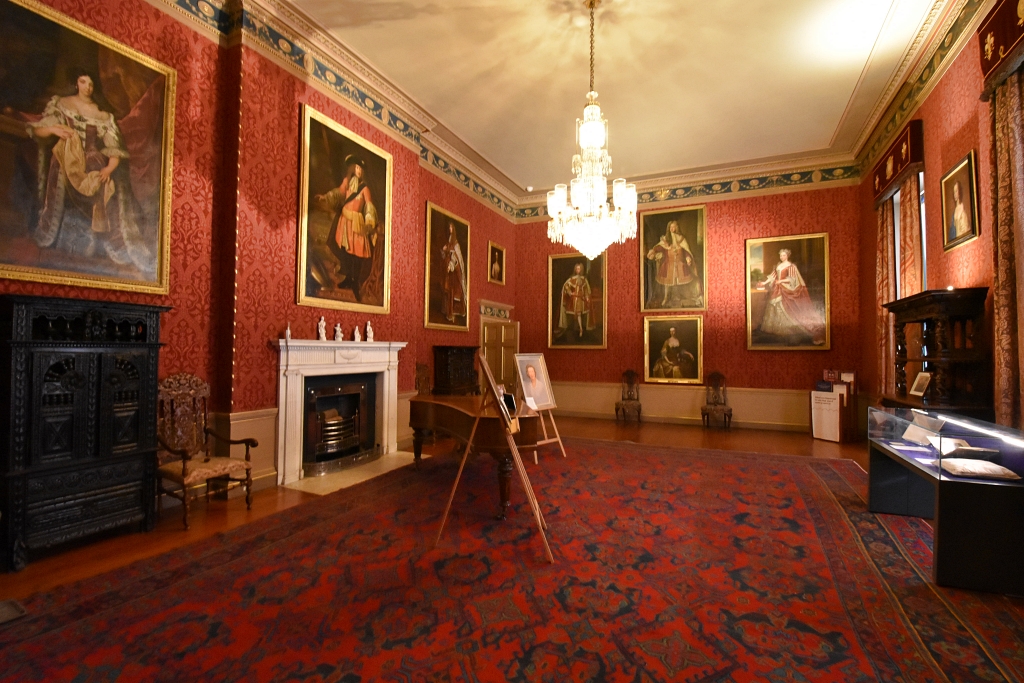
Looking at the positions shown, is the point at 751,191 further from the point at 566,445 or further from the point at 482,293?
the point at 566,445

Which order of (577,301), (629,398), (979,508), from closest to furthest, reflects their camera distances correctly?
(979,508) → (629,398) → (577,301)

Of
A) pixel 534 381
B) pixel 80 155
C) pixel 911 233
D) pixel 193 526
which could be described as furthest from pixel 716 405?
pixel 80 155

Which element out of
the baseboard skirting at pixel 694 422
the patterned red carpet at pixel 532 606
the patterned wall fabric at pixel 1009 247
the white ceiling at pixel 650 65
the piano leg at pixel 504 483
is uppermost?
the white ceiling at pixel 650 65

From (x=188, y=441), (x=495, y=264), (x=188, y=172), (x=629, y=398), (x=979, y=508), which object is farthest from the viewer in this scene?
(x=495, y=264)

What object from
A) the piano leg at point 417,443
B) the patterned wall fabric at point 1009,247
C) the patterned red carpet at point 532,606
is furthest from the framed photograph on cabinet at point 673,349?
the piano leg at point 417,443

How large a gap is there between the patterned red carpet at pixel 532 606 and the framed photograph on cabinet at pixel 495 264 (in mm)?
7013

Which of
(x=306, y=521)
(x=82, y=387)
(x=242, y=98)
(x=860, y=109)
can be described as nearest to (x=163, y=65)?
(x=242, y=98)

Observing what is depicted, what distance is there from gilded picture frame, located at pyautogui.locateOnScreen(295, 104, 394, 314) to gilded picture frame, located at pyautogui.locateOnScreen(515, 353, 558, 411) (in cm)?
231

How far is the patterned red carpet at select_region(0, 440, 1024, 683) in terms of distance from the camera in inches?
90.0

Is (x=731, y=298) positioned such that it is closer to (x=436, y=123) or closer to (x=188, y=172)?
(x=436, y=123)

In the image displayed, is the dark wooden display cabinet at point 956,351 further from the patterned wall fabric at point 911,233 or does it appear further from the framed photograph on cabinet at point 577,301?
the framed photograph on cabinet at point 577,301

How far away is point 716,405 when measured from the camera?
982 cm

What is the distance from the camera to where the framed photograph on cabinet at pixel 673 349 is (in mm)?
10172

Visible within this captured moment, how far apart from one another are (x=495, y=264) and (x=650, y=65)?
560 centimetres
